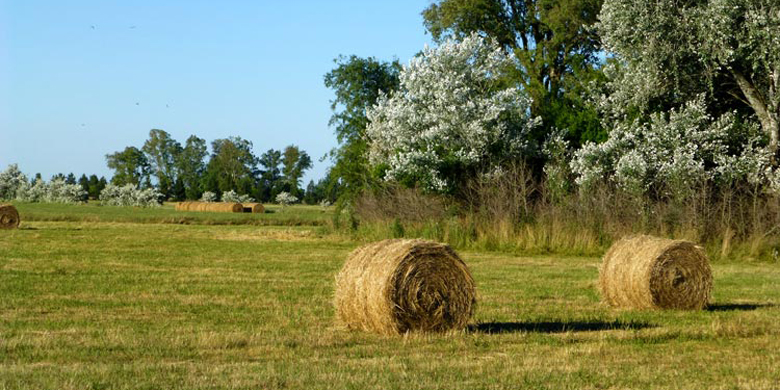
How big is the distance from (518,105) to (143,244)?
590 inches

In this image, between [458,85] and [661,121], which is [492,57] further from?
[661,121]

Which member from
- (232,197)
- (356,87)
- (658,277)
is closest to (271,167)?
(232,197)

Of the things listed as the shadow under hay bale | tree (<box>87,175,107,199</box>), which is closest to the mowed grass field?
the shadow under hay bale

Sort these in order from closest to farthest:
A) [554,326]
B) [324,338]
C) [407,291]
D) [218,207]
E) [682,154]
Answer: [324,338], [407,291], [554,326], [682,154], [218,207]

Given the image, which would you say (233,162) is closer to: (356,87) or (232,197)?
(232,197)

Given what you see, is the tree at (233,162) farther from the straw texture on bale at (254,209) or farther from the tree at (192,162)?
the straw texture on bale at (254,209)

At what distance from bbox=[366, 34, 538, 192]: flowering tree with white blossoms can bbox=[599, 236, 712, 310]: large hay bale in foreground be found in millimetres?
19696

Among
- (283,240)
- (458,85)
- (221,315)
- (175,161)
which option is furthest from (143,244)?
(175,161)

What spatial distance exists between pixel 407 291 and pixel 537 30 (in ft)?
133

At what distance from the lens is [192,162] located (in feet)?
549

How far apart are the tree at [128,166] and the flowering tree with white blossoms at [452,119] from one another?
11965cm

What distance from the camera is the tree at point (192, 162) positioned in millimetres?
163875

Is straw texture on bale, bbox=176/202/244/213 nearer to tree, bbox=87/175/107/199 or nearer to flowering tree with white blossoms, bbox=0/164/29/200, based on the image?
flowering tree with white blossoms, bbox=0/164/29/200

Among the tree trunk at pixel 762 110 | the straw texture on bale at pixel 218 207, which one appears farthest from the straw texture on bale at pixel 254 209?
the tree trunk at pixel 762 110
